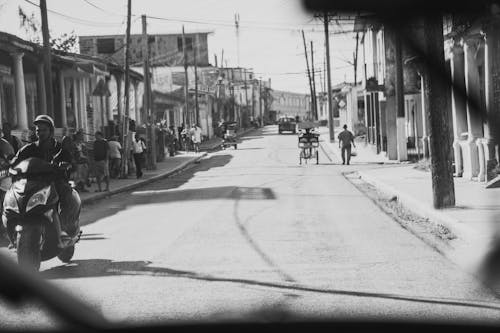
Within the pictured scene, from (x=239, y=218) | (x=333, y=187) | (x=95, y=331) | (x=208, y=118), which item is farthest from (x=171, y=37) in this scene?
(x=95, y=331)

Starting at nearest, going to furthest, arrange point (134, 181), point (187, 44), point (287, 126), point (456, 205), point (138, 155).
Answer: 1. point (456, 205)
2. point (134, 181)
3. point (138, 155)
4. point (287, 126)
5. point (187, 44)

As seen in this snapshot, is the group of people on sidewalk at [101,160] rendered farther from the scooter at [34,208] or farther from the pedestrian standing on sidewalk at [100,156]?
the scooter at [34,208]

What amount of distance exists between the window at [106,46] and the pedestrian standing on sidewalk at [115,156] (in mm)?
57278

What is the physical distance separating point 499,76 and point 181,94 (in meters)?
59.7

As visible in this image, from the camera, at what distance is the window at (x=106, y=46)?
3354 inches

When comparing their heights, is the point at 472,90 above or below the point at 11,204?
above

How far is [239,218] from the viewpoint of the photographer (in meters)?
14.4

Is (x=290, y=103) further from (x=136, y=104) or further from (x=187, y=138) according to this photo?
(x=136, y=104)

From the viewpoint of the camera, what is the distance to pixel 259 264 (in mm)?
9148

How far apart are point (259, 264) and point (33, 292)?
8251 millimetres

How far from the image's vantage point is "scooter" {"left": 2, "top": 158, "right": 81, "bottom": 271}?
28.8 feet

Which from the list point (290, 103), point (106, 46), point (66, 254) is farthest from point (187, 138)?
point (290, 103)

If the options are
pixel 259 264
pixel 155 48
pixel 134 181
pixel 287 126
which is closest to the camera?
pixel 259 264

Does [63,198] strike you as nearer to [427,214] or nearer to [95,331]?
[427,214]
